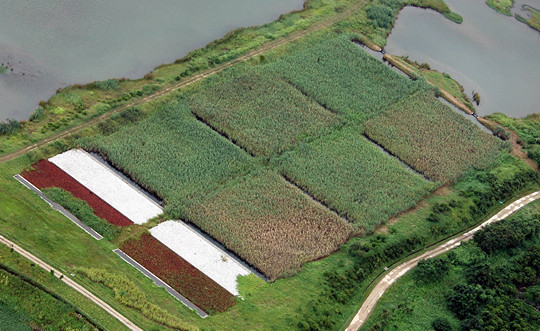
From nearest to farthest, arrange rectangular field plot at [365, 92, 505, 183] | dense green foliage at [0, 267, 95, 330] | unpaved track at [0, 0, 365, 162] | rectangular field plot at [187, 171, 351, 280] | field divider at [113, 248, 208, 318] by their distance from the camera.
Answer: dense green foliage at [0, 267, 95, 330]
field divider at [113, 248, 208, 318]
rectangular field plot at [187, 171, 351, 280]
unpaved track at [0, 0, 365, 162]
rectangular field plot at [365, 92, 505, 183]

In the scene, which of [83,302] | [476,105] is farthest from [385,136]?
[83,302]

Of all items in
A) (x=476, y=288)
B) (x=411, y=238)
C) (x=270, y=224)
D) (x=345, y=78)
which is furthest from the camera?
(x=345, y=78)

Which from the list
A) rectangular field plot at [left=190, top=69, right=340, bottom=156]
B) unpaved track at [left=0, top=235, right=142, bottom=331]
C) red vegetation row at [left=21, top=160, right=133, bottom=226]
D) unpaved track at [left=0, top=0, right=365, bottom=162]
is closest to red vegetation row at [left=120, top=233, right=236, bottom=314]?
red vegetation row at [left=21, top=160, right=133, bottom=226]

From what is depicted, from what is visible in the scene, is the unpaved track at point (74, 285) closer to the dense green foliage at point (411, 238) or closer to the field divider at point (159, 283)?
the field divider at point (159, 283)

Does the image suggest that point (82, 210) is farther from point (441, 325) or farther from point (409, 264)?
point (441, 325)

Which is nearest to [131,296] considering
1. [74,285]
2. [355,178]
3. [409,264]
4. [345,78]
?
[74,285]

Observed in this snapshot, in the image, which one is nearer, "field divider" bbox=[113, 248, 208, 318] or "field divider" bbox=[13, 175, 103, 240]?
"field divider" bbox=[113, 248, 208, 318]

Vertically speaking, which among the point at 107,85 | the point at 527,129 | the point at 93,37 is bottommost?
the point at 527,129

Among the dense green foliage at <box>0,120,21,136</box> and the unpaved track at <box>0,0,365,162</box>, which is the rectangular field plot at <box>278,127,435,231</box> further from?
the dense green foliage at <box>0,120,21,136</box>
